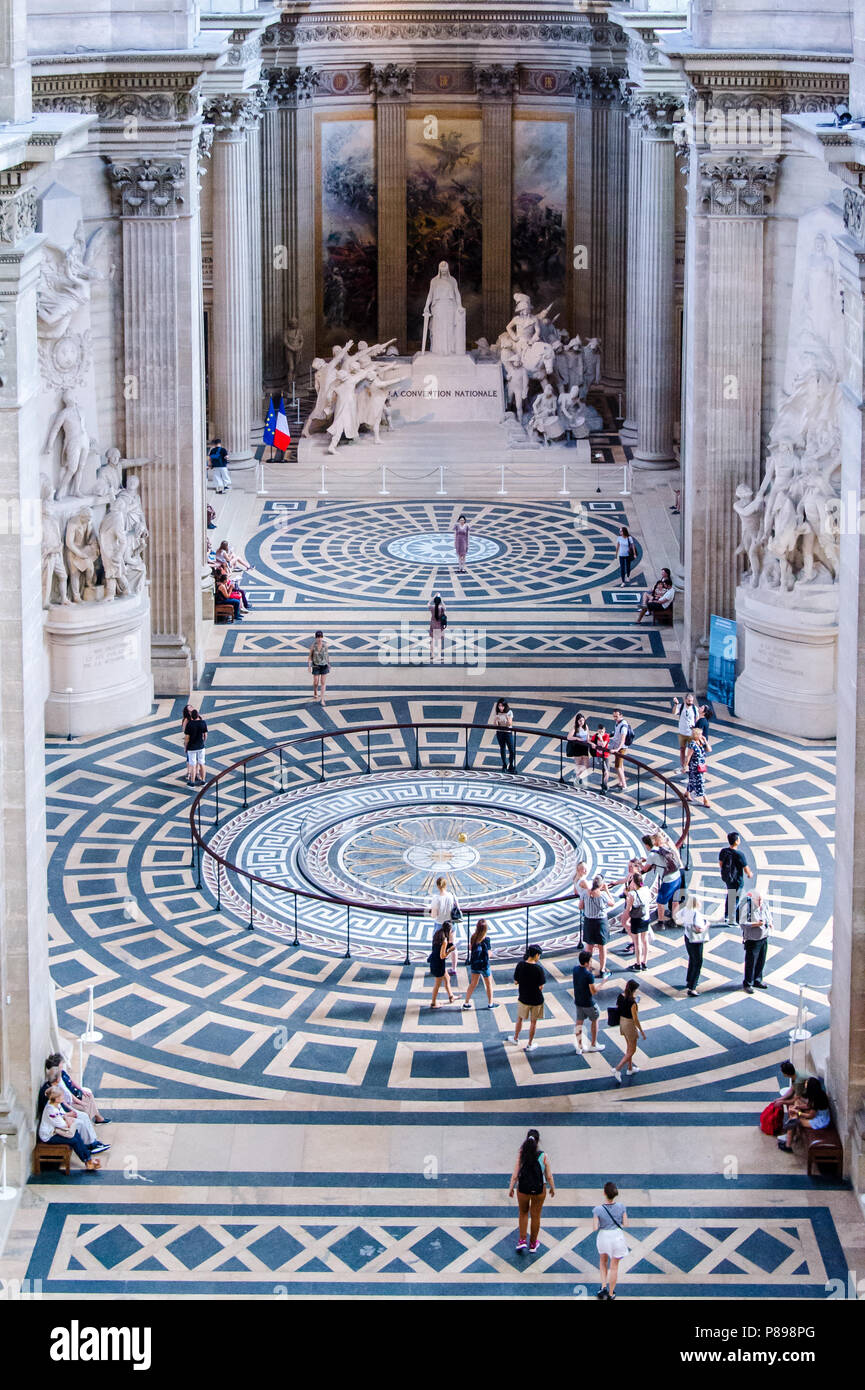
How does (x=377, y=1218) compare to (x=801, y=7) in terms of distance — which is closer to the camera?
(x=377, y=1218)

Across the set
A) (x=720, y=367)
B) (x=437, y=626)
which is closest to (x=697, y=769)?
(x=720, y=367)

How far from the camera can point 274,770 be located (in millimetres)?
35938

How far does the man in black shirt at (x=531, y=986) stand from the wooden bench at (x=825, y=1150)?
3727 mm

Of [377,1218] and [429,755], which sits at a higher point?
[429,755]

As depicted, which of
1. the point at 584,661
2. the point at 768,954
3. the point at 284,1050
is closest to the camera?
the point at 284,1050

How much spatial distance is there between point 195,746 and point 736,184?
42.2ft

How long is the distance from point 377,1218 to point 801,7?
872 inches

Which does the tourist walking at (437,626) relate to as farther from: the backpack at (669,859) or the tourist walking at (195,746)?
the backpack at (669,859)

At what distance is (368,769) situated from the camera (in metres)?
35.8

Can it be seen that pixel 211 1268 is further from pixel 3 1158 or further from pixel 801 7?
pixel 801 7

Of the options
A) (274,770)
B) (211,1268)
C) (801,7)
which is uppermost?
(801,7)

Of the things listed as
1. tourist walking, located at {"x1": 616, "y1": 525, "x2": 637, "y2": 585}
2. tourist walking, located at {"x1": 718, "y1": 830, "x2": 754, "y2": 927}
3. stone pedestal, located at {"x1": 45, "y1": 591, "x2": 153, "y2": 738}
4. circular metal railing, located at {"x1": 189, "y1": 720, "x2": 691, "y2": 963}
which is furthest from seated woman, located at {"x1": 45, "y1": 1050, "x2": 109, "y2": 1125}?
tourist walking, located at {"x1": 616, "y1": 525, "x2": 637, "y2": 585}

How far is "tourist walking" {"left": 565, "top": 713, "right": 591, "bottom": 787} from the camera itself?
34.8 m

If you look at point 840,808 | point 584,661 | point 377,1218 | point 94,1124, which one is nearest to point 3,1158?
point 94,1124
